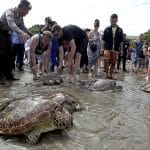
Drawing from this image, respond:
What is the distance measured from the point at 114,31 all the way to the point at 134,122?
5871 mm

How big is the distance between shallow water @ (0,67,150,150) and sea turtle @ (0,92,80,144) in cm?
13

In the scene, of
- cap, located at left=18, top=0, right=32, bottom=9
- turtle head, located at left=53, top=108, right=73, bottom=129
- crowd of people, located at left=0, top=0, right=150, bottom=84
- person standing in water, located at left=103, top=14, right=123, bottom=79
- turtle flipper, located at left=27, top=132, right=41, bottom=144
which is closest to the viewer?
turtle flipper, located at left=27, top=132, right=41, bottom=144

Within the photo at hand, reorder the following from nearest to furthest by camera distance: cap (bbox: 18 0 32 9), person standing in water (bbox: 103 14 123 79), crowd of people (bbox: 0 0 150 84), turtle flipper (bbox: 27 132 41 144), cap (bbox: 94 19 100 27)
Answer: turtle flipper (bbox: 27 132 41 144) → cap (bbox: 18 0 32 9) → crowd of people (bbox: 0 0 150 84) → person standing in water (bbox: 103 14 123 79) → cap (bbox: 94 19 100 27)

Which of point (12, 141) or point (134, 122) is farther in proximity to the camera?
point (134, 122)

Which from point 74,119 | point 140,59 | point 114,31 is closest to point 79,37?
point 114,31

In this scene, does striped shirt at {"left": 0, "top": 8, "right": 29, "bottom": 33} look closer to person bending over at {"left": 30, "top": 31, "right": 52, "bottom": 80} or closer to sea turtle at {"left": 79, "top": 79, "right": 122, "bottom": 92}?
person bending over at {"left": 30, "top": 31, "right": 52, "bottom": 80}

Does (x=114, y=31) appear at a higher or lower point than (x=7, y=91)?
higher

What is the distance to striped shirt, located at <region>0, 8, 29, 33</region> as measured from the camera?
8172 millimetres

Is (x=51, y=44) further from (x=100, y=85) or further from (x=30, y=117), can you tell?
(x=30, y=117)

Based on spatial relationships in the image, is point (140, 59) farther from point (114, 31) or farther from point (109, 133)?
point (109, 133)

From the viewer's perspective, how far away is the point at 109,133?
16.1 feet

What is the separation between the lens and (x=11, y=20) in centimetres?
822

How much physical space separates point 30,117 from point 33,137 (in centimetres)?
24

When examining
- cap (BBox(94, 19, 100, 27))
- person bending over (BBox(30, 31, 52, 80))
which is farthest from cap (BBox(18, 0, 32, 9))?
cap (BBox(94, 19, 100, 27))
